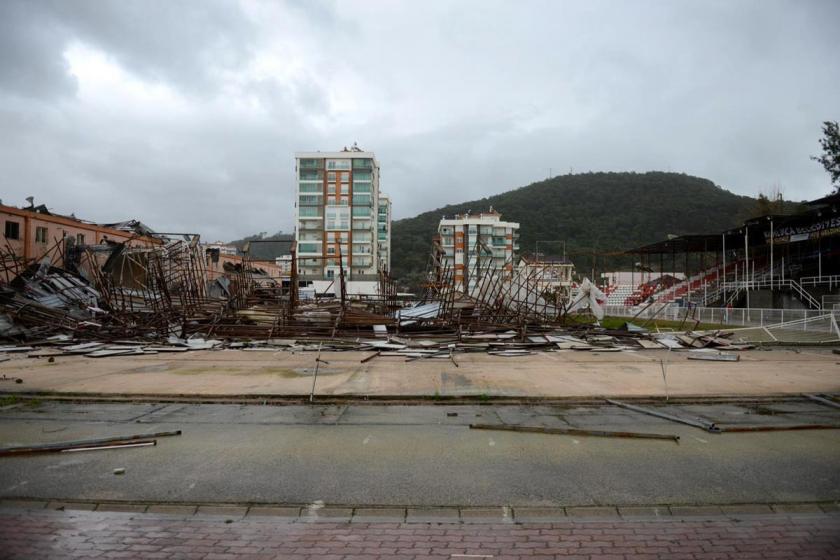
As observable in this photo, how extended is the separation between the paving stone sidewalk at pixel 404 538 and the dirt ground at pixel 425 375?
475 cm

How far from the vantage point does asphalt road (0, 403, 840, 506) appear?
15.2 ft

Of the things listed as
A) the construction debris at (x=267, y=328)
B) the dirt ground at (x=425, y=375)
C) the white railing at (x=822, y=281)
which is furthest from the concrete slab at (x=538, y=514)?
the white railing at (x=822, y=281)

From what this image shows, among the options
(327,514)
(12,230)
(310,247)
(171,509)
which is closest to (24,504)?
(171,509)

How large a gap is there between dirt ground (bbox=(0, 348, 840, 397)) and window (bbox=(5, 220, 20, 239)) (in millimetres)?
19882

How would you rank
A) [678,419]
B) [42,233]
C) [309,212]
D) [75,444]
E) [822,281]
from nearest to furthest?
[75,444] < [678,419] < [42,233] < [822,281] < [309,212]

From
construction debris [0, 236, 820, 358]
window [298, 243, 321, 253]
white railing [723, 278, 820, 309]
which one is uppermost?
window [298, 243, 321, 253]

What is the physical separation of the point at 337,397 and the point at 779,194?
76908 millimetres

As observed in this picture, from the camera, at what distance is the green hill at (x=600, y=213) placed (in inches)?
3430

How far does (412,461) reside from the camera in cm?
552

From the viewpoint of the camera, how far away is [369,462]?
5480 millimetres

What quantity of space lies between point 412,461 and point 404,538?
171cm

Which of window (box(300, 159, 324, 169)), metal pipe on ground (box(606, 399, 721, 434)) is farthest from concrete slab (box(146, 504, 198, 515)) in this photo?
window (box(300, 159, 324, 169))

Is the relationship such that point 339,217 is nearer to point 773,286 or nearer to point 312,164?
point 312,164

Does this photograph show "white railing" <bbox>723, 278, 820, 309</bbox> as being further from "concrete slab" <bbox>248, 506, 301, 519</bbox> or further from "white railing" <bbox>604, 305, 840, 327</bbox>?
"concrete slab" <bbox>248, 506, 301, 519</bbox>
